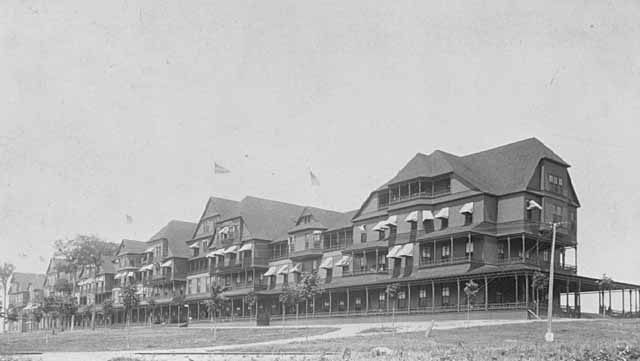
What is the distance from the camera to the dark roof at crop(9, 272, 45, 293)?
495ft

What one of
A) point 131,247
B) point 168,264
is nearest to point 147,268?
point 168,264

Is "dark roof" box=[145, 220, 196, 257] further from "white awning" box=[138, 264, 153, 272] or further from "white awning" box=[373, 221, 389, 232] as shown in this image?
"white awning" box=[373, 221, 389, 232]

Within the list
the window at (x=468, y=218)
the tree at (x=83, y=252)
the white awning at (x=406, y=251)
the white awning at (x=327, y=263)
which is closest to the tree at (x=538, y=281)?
the window at (x=468, y=218)

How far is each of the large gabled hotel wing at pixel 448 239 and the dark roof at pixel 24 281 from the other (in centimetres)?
8320

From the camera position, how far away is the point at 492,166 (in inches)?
2566

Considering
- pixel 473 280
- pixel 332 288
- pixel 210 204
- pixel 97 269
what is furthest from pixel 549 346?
pixel 97 269

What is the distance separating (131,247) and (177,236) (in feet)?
43.6

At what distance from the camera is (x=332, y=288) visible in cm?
7000

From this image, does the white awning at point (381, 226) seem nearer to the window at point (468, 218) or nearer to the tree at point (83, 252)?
the window at point (468, 218)

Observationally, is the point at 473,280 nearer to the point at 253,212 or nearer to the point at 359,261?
the point at 359,261

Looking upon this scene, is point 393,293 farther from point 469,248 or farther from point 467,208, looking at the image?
point 467,208

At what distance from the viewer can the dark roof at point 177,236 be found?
101231 mm

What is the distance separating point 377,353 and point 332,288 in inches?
1630

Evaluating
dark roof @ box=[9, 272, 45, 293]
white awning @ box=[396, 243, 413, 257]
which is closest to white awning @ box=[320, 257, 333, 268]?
white awning @ box=[396, 243, 413, 257]
